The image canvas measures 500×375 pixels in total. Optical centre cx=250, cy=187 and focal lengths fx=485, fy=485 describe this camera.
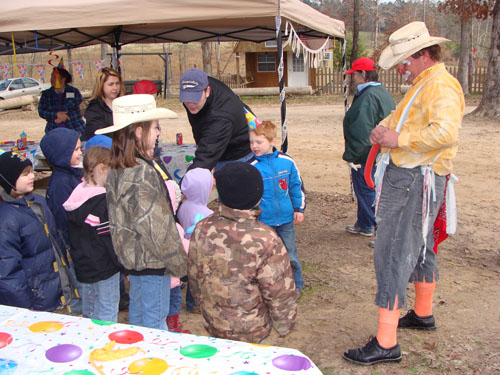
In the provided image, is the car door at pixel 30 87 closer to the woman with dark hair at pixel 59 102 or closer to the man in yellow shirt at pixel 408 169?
the woman with dark hair at pixel 59 102

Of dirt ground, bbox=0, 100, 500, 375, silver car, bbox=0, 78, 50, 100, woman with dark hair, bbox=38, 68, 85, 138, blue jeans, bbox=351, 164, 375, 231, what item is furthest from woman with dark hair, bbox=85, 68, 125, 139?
silver car, bbox=0, 78, 50, 100

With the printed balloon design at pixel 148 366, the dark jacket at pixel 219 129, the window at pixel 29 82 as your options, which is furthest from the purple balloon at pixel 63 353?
the window at pixel 29 82

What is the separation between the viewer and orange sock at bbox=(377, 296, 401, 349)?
297 centimetres

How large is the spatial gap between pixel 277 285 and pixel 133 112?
1.19 metres

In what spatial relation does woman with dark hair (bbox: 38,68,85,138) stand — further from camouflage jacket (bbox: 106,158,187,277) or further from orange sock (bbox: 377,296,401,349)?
orange sock (bbox: 377,296,401,349)

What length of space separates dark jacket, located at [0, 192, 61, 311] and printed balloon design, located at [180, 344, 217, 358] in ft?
5.16

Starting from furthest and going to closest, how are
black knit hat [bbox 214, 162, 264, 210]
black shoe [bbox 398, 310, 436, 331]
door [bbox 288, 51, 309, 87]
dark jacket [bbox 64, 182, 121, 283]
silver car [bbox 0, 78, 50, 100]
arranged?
door [bbox 288, 51, 309, 87] → silver car [bbox 0, 78, 50, 100] → black shoe [bbox 398, 310, 436, 331] → dark jacket [bbox 64, 182, 121, 283] → black knit hat [bbox 214, 162, 264, 210]

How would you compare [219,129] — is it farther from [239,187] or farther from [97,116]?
[97,116]

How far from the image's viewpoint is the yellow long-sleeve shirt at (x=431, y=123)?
261 centimetres

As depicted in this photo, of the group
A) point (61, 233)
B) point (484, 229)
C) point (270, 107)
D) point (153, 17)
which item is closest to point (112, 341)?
point (61, 233)

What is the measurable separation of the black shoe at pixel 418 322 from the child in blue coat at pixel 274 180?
109cm

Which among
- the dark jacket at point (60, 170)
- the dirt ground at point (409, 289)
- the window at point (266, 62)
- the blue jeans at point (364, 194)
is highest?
the window at point (266, 62)

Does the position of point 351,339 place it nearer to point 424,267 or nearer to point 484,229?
point 424,267

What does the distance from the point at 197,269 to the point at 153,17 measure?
3.20 m
